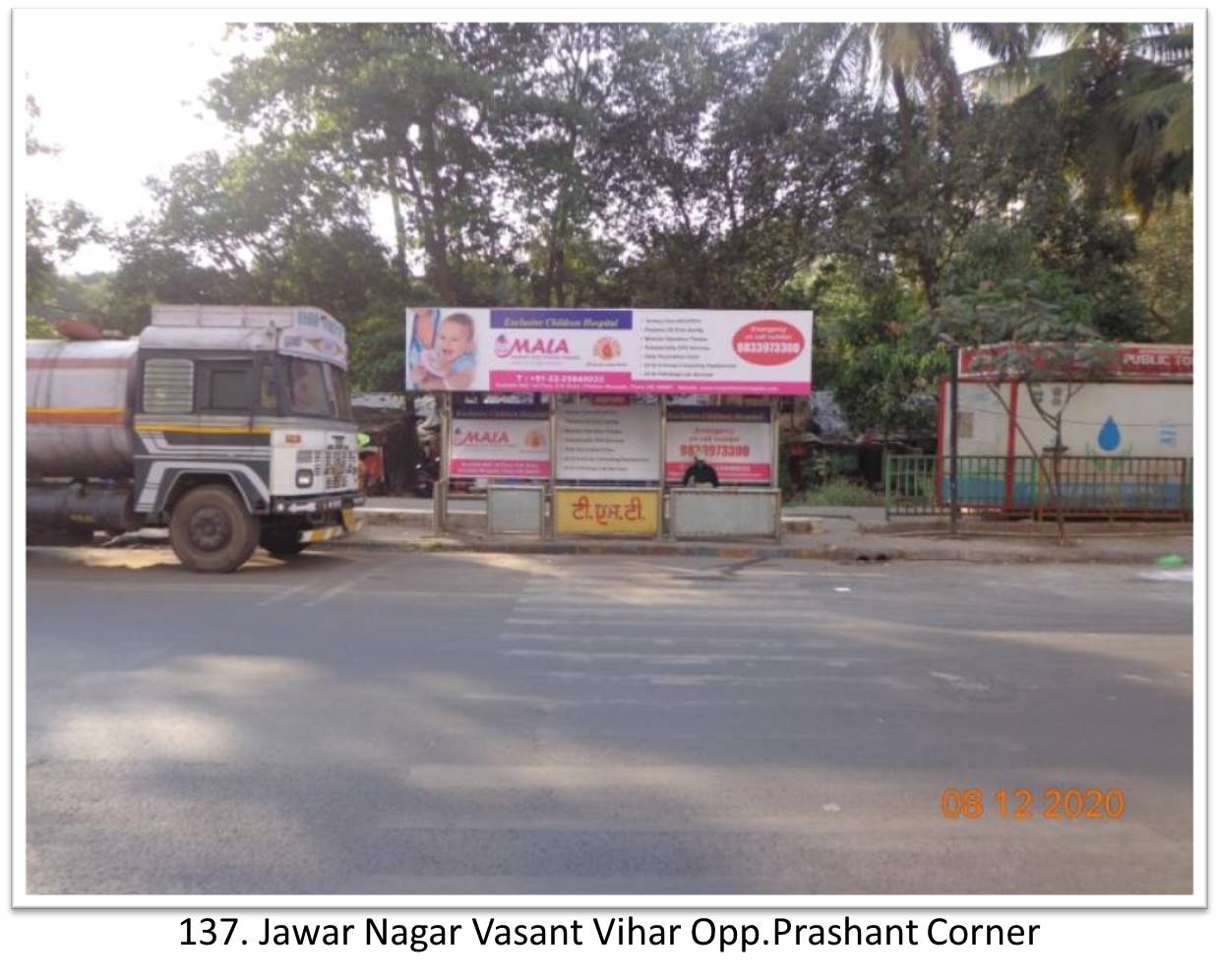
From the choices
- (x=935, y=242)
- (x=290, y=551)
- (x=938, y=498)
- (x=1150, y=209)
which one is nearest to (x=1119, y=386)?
(x=938, y=498)

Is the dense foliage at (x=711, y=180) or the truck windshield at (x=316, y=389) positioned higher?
the dense foliage at (x=711, y=180)

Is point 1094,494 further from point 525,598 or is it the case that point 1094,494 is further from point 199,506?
point 199,506

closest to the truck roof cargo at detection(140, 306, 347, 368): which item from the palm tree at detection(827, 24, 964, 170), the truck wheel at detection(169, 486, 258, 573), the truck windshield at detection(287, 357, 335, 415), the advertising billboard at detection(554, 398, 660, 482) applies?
the truck windshield at detection(287, 357, 335, 415)

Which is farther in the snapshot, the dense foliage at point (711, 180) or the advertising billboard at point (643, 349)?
the dense foliage at point (711, 180)

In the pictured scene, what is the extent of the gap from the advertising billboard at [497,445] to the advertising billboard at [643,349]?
1.44 metres

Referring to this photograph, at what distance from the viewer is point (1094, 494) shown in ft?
59.1

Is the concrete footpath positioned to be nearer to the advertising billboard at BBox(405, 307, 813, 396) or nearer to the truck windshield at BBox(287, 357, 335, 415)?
the advertising billboard at BBox(405, 307, 813, 396)

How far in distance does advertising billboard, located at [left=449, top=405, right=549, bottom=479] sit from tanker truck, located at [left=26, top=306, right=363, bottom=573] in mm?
4880

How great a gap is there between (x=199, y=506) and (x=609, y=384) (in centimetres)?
663

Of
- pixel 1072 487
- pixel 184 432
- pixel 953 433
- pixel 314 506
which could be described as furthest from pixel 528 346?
pixel 1072 487

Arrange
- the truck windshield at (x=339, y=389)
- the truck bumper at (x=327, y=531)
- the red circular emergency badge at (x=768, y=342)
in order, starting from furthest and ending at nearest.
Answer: the red circular emergency badge at (x=768, y=342)
the truck windshield at (x=339, y=389)
the truck bumper at (x=327, y=531)

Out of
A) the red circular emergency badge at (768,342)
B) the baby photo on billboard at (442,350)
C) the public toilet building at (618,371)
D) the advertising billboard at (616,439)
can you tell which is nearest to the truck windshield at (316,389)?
the baby photo on billboard at (442,350)

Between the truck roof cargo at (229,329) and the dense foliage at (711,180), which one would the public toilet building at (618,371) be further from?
the dense foliage at (711,180)
